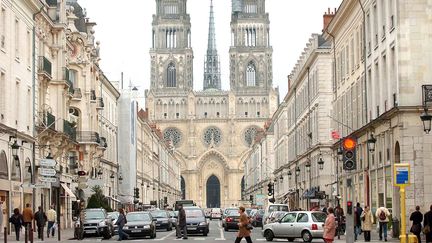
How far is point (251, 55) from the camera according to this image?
636 feet

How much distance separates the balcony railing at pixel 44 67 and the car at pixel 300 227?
19.0 metres

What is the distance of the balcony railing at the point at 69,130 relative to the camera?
200 ft

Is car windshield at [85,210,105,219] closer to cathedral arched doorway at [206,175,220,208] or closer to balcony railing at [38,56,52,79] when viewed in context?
balcony railing at [38,56,52,79]

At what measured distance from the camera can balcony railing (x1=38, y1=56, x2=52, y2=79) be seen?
54.8 m

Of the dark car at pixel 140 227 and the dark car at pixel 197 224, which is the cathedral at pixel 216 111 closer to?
the dark car at pixel 197 224

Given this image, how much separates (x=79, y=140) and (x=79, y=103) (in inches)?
107

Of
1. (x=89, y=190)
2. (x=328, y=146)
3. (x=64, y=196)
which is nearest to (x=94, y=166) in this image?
(x=89, y=190)

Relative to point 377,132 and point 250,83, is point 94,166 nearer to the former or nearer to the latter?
point 377,132

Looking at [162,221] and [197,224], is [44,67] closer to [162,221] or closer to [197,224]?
[197,224]

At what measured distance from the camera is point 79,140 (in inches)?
2783

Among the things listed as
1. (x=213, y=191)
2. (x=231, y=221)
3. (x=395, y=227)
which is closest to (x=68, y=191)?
(x=231, y=221)

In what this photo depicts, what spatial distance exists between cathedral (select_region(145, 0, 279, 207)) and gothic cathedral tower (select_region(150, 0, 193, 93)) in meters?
0.20

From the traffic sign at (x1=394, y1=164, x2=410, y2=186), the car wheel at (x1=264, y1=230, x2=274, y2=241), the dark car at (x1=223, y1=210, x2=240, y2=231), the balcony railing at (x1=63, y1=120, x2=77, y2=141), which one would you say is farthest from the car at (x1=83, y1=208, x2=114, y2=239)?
the traffic sign at (x1=394, y1=164, x2=410, y2=186)

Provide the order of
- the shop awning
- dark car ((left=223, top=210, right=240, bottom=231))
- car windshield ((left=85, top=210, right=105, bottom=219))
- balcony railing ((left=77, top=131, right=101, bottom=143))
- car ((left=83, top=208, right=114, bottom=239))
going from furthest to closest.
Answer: balcony railing ((left=77, top=131, right=101, bottom=143)) < the shop awning < dark car ((left=223, top=210, right=240, bottom=231)) < car windshield ((left=85, top=210, right=105, bottom=219)) < car ((left=83, top=208, right=114, bottom=239))
